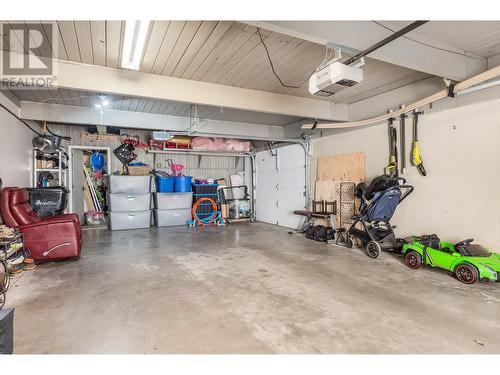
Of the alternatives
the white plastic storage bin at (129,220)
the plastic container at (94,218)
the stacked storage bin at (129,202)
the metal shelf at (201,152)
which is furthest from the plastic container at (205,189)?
the plastic container at (94,218)

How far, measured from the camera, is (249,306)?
244 cm

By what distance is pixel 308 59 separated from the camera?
11.0 ft

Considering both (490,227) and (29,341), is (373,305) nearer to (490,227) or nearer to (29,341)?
(490,227)

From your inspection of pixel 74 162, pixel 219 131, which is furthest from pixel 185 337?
pixel 74 162

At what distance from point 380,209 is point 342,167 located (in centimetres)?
168

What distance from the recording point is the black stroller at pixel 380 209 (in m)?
3.94

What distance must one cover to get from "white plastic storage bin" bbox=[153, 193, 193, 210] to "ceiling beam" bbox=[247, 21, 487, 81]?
19.1 feet

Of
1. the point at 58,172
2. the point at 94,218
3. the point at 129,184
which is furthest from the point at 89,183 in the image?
the point at 129,184

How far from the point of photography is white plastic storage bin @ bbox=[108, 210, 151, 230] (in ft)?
21.6

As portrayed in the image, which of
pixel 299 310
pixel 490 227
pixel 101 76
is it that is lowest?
pixel 299 310

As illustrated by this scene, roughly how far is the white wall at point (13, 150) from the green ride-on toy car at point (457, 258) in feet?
19.1

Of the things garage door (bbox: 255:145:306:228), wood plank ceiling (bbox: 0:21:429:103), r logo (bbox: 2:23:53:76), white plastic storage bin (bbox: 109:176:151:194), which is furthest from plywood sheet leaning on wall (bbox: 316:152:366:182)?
r logo (bbox: 2:23:53:76)
